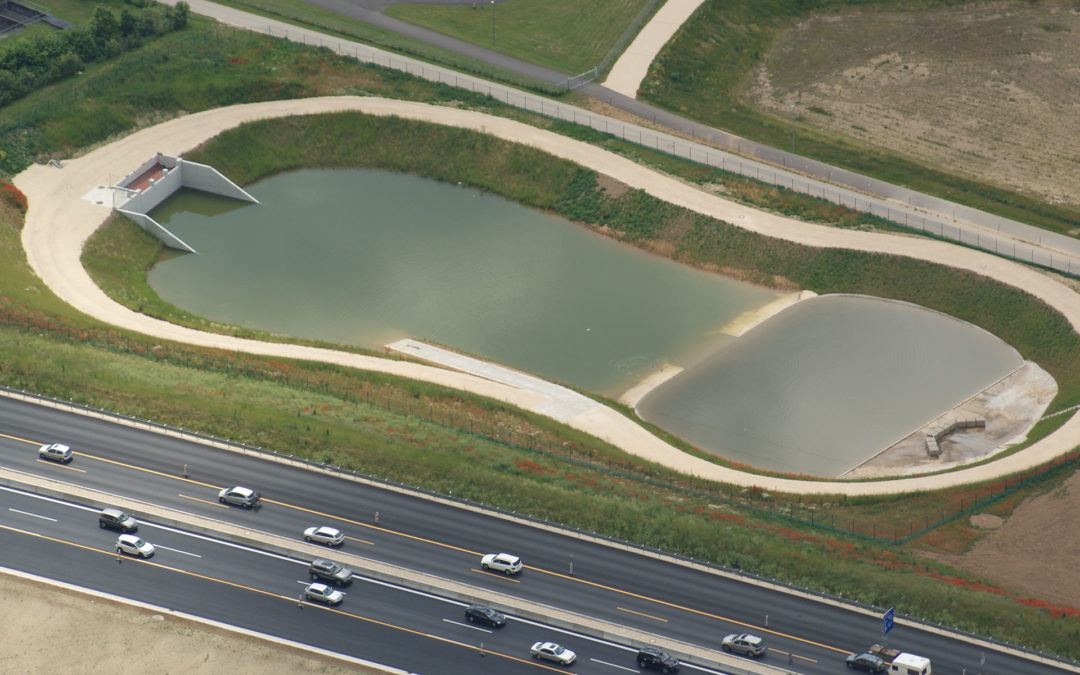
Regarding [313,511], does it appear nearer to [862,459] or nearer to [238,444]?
[238,444]

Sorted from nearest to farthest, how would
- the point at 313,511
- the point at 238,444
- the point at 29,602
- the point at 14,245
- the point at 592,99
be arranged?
the point at 29,602 < the point at 313,511 < the point at 238,444 < the point at 14,245 < the point at 592,99

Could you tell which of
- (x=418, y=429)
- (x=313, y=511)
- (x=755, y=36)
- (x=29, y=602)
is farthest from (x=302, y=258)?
(x=755, y=36)

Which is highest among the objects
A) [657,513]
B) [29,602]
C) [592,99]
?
[592,99]

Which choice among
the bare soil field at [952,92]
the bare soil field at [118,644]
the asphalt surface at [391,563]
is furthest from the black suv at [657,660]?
the bare soil field at [952,92]

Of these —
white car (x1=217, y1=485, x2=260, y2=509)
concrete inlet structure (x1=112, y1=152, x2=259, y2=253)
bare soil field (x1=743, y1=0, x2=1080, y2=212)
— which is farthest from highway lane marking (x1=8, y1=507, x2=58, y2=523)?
bare soil field (x1=743, y1=0, x2=1080, y2=212)

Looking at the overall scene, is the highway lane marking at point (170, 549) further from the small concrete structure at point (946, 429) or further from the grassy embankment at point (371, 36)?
the grassy embankment at point (371, 36)

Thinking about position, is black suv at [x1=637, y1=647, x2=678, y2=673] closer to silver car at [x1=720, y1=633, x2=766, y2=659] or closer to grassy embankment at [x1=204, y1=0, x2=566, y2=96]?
silver car at [x1=720, y1=633, x2=766, y2=659]
